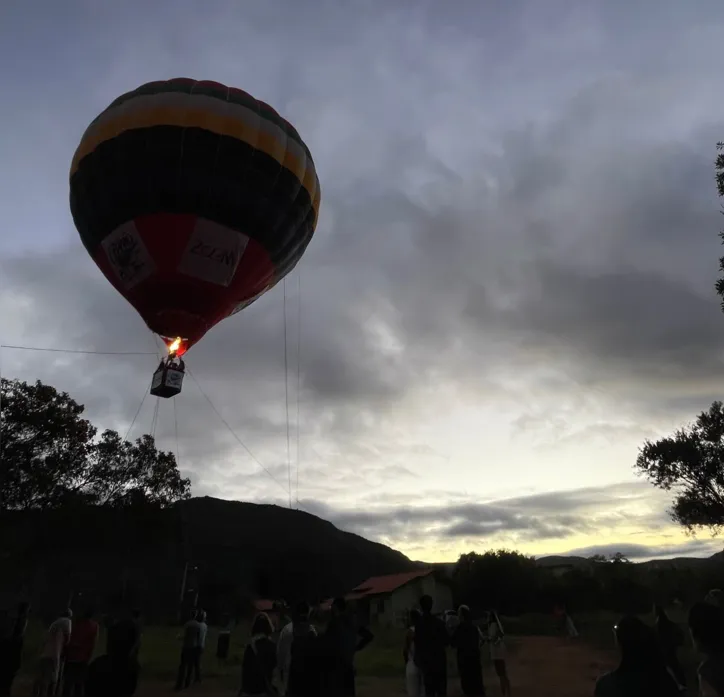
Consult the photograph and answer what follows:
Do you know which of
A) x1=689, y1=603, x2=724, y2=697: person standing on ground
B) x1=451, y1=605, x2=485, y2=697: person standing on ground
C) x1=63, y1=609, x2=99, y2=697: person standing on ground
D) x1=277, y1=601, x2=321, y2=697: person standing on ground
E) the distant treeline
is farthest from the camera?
the distant treeline

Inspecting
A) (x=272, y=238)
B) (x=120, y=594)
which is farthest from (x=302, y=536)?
(x=272, y=238)

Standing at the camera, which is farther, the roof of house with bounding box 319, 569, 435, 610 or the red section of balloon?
the roof of house with bounding box 319, 569, 435, 610

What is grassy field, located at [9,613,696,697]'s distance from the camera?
42.0ft

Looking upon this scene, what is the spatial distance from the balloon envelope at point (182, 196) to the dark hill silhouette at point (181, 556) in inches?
332

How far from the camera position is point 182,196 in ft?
50.8

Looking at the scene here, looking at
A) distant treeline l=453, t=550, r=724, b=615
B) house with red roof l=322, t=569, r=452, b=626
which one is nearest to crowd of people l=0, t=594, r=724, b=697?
→ distant treeline l=453, t=550, r=724, b=615

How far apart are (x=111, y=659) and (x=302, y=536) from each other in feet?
270

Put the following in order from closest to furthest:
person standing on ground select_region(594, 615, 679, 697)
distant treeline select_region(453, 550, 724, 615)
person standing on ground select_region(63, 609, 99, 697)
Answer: person standing on ground select_region(594, 615, 679, 697) → person standing on ground select_region(63, 609, 99, 697) → distant treeline select_region(453, 550, 724, 615)

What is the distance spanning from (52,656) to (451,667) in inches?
421

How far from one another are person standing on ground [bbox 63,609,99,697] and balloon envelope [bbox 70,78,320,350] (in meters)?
8.74

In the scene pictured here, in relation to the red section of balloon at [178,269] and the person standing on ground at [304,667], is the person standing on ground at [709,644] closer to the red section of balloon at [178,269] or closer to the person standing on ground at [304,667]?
the person standing on ground at [304,667]

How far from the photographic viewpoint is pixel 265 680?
22.2 feet

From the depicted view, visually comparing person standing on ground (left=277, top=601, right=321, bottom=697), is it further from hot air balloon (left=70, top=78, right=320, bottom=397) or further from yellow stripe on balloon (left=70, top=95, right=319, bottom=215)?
yellow stripe on balloon (left=70, top=95, right=319, bottom=215)

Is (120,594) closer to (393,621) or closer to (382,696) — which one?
(393,621)
